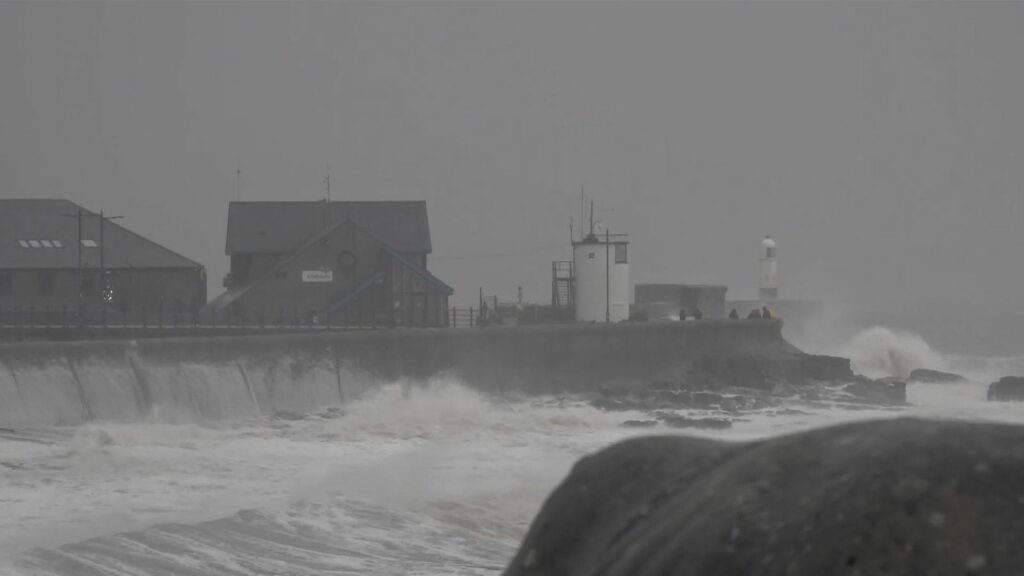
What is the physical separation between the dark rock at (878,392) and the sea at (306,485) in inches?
200

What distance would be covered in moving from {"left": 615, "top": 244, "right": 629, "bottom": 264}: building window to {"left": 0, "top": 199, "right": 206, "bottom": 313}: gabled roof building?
563 inches

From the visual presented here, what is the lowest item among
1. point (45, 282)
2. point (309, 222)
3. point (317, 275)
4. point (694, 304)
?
point (694, 304)

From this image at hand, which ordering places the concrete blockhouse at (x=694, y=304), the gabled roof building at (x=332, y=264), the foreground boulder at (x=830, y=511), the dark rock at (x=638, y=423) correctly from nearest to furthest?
the foreground boulder at (x=830, y=511) < the dark rock at (x=638, y=423) < the gabled roof building at (x=332, y=264) < the concrete blockhouse at (x=694, y=304)

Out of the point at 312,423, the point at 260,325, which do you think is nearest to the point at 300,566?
the point at 312,423

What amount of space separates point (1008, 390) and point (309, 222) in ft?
92.8

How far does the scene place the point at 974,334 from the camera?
109 m

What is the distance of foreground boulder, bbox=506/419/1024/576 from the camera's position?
2.62 meters

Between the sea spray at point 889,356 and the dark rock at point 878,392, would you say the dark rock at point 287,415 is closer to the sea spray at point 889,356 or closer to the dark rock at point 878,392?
the dark rock at point 878,392

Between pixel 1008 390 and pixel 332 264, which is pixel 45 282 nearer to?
pixel 332 264

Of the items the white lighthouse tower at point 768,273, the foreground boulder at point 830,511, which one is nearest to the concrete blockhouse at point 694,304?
the white lighthouse tower at point 768,273

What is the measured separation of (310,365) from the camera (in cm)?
3095

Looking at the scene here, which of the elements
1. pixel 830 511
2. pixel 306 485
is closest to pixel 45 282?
pixel 306 485

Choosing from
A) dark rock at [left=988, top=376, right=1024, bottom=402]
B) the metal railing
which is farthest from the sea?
the metal railing

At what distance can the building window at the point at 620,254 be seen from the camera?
45.5 meters
